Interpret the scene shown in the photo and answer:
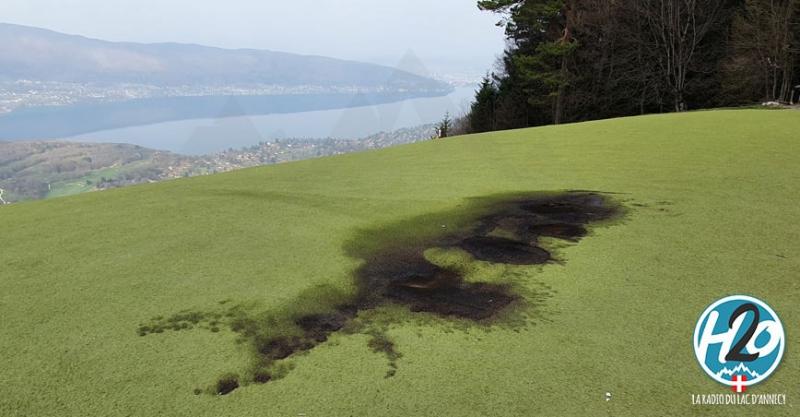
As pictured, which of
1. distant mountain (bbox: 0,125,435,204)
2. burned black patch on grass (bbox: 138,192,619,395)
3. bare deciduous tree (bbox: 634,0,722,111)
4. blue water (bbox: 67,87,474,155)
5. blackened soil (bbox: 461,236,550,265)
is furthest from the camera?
blue water (bbox: 67,87,474,155)

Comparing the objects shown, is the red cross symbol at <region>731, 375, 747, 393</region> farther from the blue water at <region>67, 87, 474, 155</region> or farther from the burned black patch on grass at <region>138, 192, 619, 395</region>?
the blue water at <region>67, 87, 474, 155</region>

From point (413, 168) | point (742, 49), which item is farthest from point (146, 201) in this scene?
point (742, 49)

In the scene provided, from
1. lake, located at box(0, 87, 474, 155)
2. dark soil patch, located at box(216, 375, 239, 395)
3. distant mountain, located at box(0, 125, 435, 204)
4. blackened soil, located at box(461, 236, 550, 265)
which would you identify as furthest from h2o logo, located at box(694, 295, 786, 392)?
lake, located at box(0, 87, 474, 155)

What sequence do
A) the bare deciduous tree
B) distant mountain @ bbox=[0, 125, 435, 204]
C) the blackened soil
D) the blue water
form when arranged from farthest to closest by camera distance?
the blue water
distant mountain @ bbox=[0, 125, 435, 204]
the bare deciduous tree
the blackened soil

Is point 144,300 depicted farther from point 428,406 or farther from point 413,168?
point 413,168

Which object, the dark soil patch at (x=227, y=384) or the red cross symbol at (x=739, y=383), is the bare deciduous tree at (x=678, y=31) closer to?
the red cross symbol at (x=739, y=383)

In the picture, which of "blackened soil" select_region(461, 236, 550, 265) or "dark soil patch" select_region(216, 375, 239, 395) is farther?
"blackened soil" select_region(461, 236, 550, 265)
